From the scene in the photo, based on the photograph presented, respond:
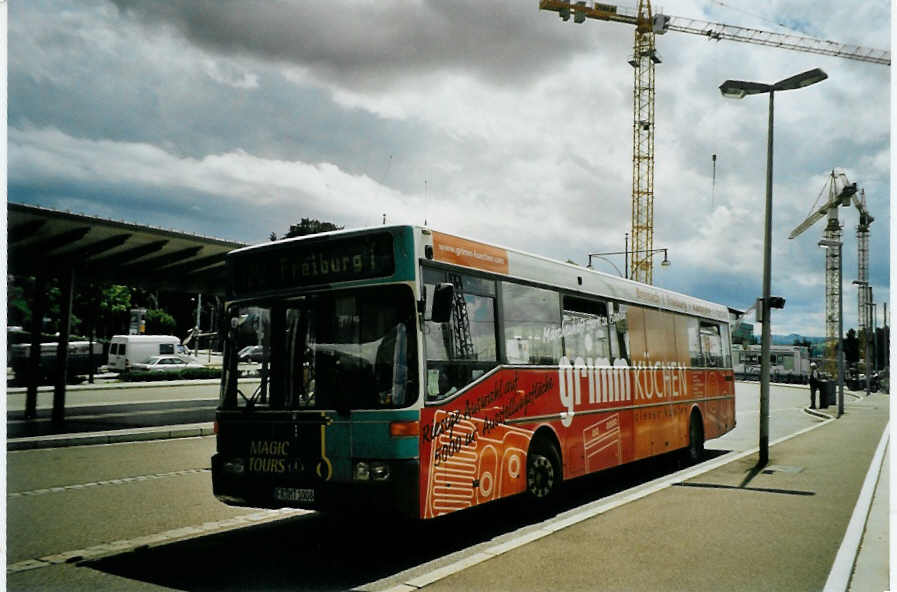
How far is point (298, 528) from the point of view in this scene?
8430mm

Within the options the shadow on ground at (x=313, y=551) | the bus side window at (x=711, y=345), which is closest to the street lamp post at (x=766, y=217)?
the bus side window at (x=711, y=345)

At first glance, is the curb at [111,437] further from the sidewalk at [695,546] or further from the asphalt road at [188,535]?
the sidewalk at [695,546]

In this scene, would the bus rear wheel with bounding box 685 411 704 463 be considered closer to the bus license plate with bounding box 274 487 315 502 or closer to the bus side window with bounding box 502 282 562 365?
the bus side window with bounding box 502 282 562 365

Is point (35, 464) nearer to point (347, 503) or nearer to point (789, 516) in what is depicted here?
point (347, 503)

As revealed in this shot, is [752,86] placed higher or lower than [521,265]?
higher

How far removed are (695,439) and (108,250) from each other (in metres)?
13.2

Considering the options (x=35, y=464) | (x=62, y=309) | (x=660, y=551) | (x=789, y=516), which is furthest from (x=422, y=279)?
(x=62, y=309)

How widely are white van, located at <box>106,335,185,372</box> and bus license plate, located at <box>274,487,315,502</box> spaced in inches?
1780

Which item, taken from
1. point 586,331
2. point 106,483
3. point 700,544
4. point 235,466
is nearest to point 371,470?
point 235,466

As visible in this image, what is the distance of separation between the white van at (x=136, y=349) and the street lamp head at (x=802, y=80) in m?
42.8

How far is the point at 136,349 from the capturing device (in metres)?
50.5

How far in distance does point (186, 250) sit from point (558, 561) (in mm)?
14336

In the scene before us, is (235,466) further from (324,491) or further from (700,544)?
(700,544)

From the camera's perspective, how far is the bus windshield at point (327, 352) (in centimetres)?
686
